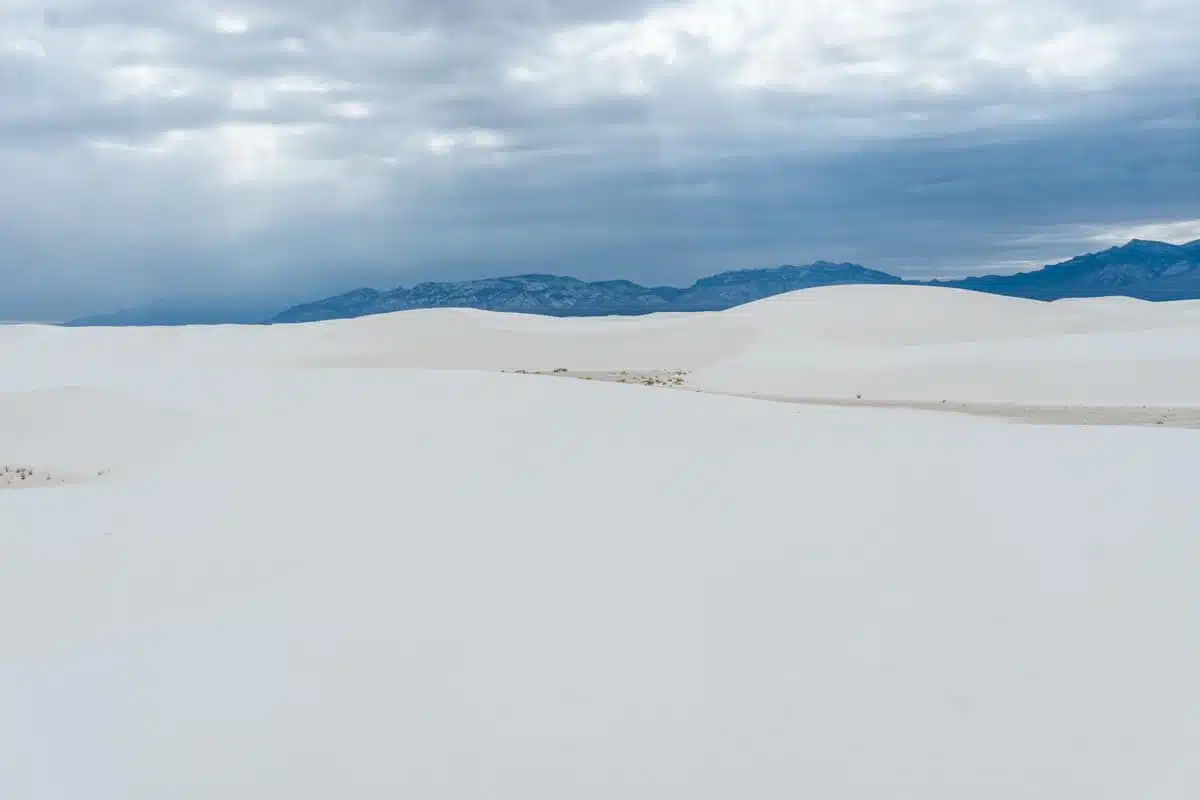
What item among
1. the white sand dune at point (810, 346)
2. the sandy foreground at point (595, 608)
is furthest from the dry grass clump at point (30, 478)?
the white sand dune at point (810, 346)

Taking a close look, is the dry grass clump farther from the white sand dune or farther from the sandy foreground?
the white sand dune

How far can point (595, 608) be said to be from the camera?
6387 millimetres

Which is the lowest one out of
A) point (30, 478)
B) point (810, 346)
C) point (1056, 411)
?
point (30, 478)

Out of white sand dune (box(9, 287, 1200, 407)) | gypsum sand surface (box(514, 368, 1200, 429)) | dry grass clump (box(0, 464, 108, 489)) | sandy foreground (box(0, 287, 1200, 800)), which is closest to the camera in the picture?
sandy foreground (box(0, 287, 1200, 800))

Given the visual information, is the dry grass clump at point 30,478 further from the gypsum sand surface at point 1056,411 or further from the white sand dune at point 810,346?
the white sand dune at point 810,346

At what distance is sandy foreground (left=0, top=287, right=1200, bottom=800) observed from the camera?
443 cm

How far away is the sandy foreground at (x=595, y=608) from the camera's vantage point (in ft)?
14.5

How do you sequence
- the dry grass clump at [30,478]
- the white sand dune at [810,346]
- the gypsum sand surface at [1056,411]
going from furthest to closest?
the white sand dune at [810,346] < the gypsum sand surface at [1056,411] < the dry grass clump at [30,478]

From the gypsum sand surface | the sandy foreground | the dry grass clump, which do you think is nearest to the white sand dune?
the gypsum sand surface

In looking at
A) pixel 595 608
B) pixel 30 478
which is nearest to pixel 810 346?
pixel 30 478

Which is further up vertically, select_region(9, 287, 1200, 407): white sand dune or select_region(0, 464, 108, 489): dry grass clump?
select_region(9, 287, 1200, 407): white sand dune

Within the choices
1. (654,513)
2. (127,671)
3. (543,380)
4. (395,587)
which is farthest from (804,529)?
(543,380)

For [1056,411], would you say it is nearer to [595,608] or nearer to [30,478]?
[595,608]

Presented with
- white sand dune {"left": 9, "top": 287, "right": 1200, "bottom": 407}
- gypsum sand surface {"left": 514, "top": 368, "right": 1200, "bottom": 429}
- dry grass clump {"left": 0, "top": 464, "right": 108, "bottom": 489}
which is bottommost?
dry grass clump {"left": 0, "top": 464, "right": 108, "bottom": 489}
